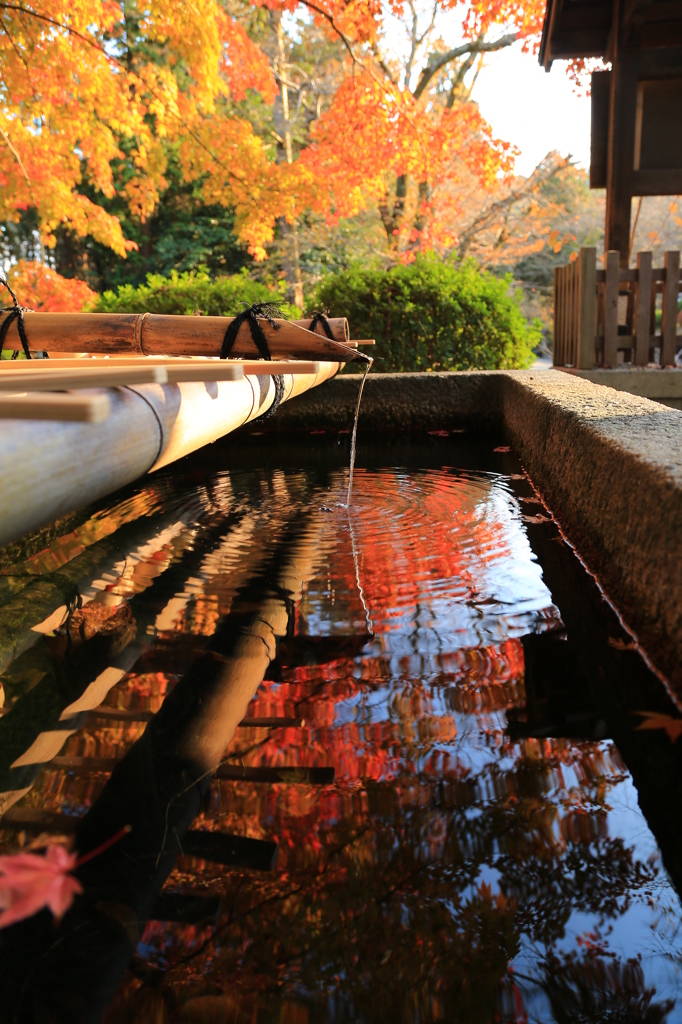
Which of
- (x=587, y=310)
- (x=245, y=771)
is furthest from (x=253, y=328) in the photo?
(x=587, y=310)

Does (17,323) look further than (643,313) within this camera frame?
No

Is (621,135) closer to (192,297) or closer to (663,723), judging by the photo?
(192,297)

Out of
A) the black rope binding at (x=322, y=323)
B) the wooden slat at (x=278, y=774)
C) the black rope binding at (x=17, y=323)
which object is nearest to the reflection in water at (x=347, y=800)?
the wooden slat at (x=278, y=774)

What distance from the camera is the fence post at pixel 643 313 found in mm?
6008

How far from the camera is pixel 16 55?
8.25 metres

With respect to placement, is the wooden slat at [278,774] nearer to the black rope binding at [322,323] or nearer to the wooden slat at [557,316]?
the black rope binding at [322,323]

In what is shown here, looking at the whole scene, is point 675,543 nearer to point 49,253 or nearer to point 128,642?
point 128,642

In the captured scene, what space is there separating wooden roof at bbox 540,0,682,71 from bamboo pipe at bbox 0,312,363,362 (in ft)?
17.6

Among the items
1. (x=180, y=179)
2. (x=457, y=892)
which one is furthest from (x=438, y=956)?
(x=180, y=179)

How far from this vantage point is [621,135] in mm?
6684

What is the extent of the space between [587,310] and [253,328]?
404 cm

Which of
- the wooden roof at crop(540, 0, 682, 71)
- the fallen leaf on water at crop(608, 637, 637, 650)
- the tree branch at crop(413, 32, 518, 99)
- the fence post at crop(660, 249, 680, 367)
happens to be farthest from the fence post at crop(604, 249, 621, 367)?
the tree branch at crop(413, 32, 518, 99)

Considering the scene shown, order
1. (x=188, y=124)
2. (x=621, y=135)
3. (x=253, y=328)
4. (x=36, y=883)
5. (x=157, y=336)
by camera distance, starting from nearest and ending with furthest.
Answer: (x=36, y=883) < (x=253, y=328) < (x=157, y=336) < (x=621, y=135) < (x=188, y=124)

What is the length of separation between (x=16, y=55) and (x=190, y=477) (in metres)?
6.87
